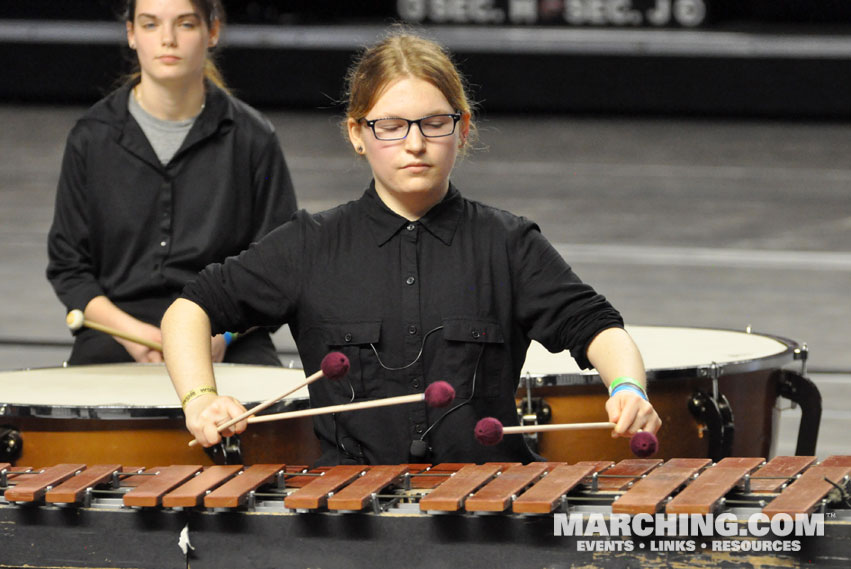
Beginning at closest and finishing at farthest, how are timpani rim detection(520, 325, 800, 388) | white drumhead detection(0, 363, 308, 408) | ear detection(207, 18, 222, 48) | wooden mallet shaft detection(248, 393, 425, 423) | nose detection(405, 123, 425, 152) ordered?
wooden mallet shaft detection(248, 393, 425, 423), nose detection(405, 123, 425, 152), white drumhead detection(0, 363, 308, 408), timpani rim detection(520, 325, 800, 388), ear detection(207, 18, 222, 48)

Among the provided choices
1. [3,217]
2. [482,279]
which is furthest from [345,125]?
[3,217]

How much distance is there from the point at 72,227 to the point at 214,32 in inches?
20.8

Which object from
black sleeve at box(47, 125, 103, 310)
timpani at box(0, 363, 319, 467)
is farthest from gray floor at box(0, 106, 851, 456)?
timpani at box(0, 363, 319, 467)

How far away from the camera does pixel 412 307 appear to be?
2227 millimetres

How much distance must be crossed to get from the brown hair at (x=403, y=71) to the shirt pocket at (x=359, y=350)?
33 cm

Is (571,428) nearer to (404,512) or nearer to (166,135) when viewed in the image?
(404,512)

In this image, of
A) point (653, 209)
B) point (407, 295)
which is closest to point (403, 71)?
point (407, 295)

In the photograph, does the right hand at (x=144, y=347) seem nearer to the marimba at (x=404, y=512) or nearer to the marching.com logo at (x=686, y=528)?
the marimba at (x=404, y=512)

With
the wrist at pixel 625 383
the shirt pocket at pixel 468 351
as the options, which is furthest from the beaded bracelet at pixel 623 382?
the shirt pocket at pixel 468 351

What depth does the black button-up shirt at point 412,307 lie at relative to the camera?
2217 millimetres

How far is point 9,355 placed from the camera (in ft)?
15.1

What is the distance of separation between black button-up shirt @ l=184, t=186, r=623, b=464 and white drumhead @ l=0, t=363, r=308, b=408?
0.85ft

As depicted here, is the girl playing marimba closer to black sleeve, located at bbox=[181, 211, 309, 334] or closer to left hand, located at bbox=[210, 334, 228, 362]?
black sleeve, located at bbox=[181, 211, 309, 334]

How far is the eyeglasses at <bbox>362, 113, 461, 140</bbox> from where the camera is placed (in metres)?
2.17
